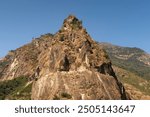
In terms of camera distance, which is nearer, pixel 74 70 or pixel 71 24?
pixel 74 70

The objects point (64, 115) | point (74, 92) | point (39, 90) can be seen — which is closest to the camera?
point (64, 115)

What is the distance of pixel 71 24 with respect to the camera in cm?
11050

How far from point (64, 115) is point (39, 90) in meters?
88.7

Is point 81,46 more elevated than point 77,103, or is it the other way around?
point 81,46

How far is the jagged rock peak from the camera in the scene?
108875 mm

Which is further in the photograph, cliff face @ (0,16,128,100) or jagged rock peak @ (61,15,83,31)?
jagged rock peak @ (61,15,83,31)

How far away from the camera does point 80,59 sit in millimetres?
99562

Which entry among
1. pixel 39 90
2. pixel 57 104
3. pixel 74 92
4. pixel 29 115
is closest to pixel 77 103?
pixel 57 104

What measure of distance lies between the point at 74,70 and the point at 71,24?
18432 mm

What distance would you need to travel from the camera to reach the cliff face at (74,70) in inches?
3548

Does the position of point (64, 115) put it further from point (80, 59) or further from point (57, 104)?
point (80, 59)

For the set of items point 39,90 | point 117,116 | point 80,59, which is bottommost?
point 117,116

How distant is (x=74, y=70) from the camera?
97.6 metres

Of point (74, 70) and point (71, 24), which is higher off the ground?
point (71, 24)
